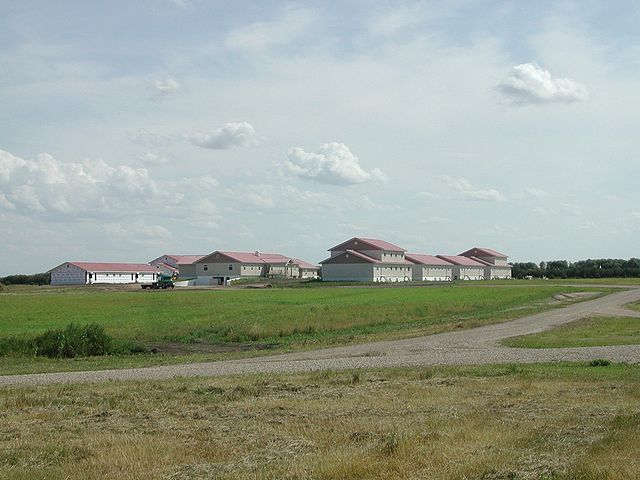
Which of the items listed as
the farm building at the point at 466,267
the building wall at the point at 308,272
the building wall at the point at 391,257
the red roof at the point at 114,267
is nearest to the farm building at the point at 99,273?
the red roof at the point at 114,267

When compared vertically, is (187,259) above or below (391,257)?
above

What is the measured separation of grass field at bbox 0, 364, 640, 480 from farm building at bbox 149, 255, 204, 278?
140338 millimetres

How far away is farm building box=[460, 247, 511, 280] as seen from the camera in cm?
18075

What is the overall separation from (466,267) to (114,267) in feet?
239

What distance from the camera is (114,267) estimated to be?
153500mm

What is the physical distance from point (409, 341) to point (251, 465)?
2312 cm

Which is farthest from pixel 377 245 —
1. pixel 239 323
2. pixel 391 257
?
pixel 239 323

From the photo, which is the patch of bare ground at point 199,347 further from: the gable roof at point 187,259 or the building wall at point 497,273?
the building wall at point 497,273

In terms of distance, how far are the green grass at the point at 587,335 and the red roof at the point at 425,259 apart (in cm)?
11175

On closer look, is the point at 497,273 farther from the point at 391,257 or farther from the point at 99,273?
the point at 99,273

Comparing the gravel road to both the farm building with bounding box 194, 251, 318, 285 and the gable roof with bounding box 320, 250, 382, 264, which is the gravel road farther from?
the farm building with bounding box 194, 251, 318, 285

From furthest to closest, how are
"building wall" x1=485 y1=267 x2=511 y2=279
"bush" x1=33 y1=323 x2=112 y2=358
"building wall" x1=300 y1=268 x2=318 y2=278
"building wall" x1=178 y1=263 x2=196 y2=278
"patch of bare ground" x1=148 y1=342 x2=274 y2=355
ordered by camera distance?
1. "building wall" x1=485 y1=267 x2=511 y2=279
2. "building wall" x1=300 y1=268 x2=318 y2=278
3. "building wall" x1=178 y1=263 x2=196 y2=278
4. "patch of bare ground" x1=148 y1=342 x2=274 y2=355
5. "bush" x1=33 y1=323 x2=112 y2=358

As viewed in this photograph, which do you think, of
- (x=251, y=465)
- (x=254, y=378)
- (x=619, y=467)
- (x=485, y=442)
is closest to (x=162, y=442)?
(x=251, y=465)

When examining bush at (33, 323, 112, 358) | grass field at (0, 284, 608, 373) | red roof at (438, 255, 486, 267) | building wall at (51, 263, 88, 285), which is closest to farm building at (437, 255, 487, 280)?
red roof at (438, 255, 486, 267)
